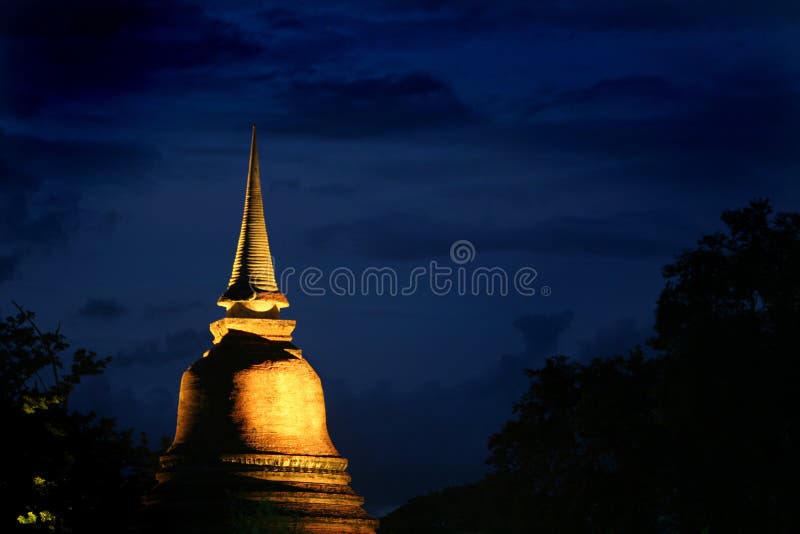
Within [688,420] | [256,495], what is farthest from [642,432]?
[256,495]

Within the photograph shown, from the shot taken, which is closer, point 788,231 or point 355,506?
point 788,231

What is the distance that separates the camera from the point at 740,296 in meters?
48.0

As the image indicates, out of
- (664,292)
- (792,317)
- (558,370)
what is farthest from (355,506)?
(792,317)

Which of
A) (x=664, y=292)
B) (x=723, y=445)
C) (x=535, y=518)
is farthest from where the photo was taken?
(x=535, y=518)

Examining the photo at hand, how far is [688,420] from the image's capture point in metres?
45.9

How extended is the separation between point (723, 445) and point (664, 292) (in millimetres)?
5902

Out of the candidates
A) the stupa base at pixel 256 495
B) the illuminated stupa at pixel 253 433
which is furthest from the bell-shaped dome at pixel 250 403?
the stupa base at pixel 256 495

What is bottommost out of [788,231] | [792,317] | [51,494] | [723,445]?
[51,494]

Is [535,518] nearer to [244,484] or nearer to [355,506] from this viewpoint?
[355,506]

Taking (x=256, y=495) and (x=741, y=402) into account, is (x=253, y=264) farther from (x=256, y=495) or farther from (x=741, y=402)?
(x=741, y=402)

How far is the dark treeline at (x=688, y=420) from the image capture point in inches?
1780

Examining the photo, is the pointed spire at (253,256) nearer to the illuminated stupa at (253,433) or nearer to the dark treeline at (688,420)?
the illuminated stupa at (253,433)

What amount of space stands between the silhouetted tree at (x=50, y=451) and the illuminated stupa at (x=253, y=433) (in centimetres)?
964

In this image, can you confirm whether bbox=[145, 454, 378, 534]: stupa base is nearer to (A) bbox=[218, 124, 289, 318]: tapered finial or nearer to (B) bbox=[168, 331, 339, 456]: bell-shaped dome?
(B) bbox=[168, 331, 339, 456]: bell-shaped dome
